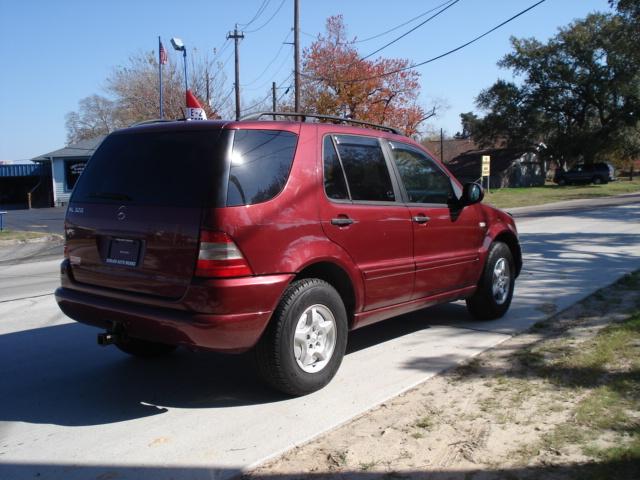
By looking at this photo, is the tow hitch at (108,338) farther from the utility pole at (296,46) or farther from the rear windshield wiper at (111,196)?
the utility pole at (296,46)

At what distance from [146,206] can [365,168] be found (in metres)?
1.79

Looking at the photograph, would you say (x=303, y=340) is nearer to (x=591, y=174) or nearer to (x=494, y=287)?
(x=494, y=287)

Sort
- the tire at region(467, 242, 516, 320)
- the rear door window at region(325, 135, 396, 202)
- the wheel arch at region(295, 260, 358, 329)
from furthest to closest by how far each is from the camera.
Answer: the tire at region(467, 242, 516, 320)
the rear door window at region(325, 135, 396, 202)
the wheel arch at region(295, 260, 358, 329)

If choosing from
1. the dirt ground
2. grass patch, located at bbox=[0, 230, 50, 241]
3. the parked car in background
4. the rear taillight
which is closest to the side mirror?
the dirt ground

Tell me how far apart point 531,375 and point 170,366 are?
290 cm

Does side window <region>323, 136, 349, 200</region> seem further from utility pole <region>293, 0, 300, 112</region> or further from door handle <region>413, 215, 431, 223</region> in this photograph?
utility pole <region>293, 0, 300, 112</region>

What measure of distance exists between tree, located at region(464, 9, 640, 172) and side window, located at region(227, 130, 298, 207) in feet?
182

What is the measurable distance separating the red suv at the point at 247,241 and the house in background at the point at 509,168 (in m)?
55.3

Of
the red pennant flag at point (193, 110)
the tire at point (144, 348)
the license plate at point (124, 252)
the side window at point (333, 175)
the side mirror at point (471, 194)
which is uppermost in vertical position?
the red pennant flag at point (193, 110)

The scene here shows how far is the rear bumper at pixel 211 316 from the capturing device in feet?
12.0

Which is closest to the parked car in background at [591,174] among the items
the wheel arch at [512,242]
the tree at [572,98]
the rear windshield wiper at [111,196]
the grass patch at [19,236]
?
the tree at [572,98]

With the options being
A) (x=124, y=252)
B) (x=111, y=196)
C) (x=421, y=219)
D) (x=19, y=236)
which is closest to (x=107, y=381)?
(x=124, y=252)

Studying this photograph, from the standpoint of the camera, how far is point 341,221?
4.39 m

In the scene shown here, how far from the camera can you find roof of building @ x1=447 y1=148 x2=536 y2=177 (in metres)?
60.3
